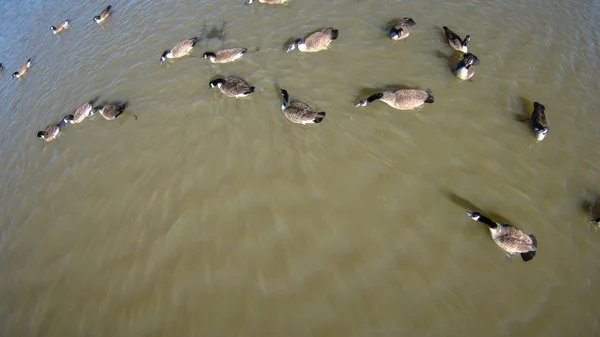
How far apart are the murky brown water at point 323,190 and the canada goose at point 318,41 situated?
0.88 ft

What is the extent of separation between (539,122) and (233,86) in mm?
7330

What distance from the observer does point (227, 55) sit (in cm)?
998

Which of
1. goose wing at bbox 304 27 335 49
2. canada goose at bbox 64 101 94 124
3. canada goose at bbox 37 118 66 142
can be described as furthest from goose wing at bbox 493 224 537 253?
canada goose at bbox 37 118 66 142

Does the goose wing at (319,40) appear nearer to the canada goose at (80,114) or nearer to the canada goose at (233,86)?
the canada goose at (233,86)

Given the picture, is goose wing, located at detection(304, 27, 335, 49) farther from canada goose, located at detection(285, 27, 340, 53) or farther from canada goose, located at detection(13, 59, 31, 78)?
canada goose, located at detection(13, 59, 31, 78)

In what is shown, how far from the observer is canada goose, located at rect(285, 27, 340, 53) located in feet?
31.4

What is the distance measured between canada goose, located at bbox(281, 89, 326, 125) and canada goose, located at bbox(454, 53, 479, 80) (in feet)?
12.2

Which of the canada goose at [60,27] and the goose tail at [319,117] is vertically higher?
the goose tail at [319,117]

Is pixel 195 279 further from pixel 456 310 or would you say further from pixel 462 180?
pixel 462 180

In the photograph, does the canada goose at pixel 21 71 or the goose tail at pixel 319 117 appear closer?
the goose tail at pixel 319 117

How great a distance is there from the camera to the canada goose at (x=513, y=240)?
18.2 feet

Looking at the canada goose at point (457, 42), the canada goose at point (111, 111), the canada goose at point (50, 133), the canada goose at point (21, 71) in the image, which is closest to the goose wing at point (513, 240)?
the canada goose at point (457, 42)

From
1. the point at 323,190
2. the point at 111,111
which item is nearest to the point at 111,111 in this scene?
the point at 111,111

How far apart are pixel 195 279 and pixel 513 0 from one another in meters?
12.5
